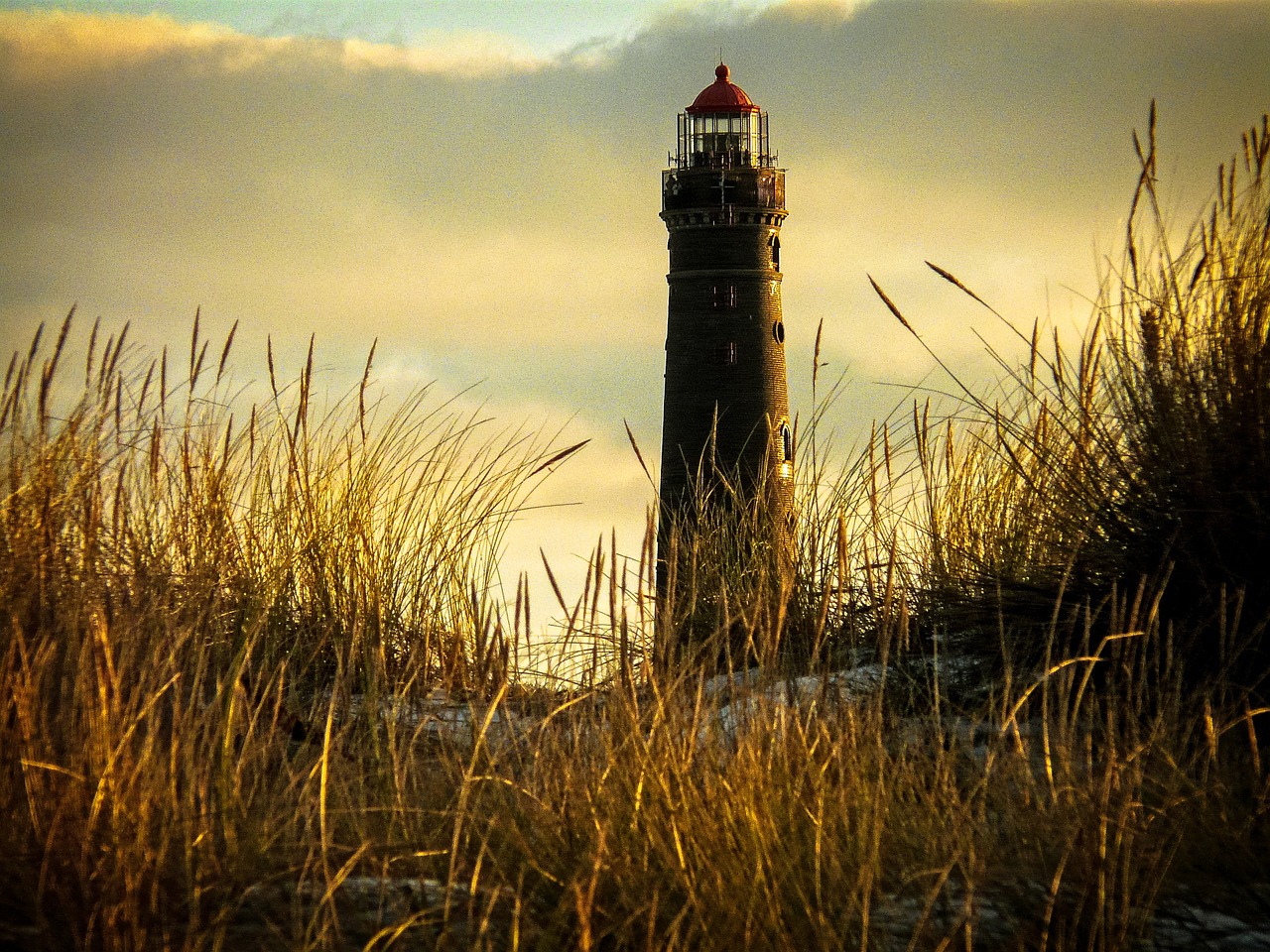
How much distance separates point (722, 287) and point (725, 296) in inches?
5.7

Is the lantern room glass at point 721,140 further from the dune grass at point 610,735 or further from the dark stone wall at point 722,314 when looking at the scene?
the dune grass at point 610,735

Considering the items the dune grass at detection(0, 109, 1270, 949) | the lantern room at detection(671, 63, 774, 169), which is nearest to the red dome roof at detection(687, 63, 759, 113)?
the lantern room at detection(671, 63, 774, 169)

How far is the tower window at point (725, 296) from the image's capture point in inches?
626

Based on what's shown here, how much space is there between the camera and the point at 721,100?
1670 cm

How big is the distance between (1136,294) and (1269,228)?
0.34 m

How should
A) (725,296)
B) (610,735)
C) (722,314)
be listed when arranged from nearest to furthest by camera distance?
(610,735)
(722,314)
(725,296)

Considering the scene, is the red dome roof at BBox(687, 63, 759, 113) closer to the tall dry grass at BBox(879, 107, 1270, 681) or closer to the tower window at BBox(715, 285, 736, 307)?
the tower window at BBox(715, 285, 736, 307)

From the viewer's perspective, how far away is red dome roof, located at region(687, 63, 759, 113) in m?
16.7

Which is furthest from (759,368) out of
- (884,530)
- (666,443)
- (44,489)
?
(44,489)

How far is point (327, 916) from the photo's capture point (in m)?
1.72

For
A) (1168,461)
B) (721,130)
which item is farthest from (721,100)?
(1168,461)

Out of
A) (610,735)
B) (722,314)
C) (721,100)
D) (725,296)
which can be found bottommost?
(610,735)

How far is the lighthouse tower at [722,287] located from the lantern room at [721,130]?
1cm

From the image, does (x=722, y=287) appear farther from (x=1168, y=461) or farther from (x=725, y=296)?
(x=1168, y=461)
